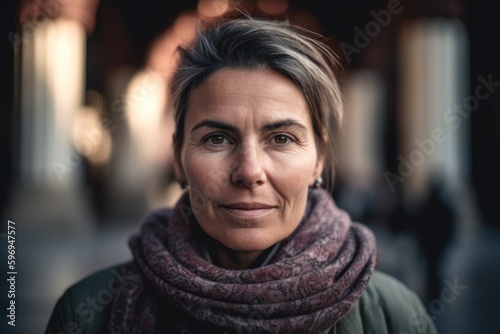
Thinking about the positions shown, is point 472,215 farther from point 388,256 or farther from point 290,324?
point 290,324

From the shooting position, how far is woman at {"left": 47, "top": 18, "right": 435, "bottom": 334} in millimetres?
1558

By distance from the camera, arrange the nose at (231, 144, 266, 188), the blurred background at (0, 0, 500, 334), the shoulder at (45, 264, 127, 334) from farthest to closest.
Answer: the blurred background at (0, 0, 500, 334)
the shoulder at (45, 264, 127, 334)
the nose at (231, 144, 266, 188)

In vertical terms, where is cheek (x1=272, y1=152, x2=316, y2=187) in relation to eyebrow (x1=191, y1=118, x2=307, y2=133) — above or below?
below

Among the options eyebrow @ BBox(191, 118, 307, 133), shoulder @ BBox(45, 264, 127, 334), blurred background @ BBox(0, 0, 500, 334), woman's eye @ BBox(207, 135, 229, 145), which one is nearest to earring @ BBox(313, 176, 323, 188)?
eyebrow @ BBox(191, 118, 307, 133)

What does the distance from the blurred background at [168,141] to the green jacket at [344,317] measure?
2.79m

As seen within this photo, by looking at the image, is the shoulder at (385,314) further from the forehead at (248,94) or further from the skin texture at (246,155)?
the forehead at (248,94)

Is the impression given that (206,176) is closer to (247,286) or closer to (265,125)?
(265,125)

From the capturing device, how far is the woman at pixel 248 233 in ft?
5.11

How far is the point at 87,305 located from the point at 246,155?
700 mm

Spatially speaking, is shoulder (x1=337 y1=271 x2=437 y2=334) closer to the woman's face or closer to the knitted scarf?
the knitted scarf

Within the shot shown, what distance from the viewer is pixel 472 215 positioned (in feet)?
36.3

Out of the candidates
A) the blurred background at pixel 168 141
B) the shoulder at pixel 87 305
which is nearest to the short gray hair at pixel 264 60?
the shoulder at pixel 87 305

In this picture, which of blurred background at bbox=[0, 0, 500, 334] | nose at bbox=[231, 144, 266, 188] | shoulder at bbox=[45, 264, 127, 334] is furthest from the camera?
blurred background at bbox=[0, 0, 500, 334]

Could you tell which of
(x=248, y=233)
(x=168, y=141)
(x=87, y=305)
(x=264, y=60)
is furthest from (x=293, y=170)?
(x=168, y=141)
